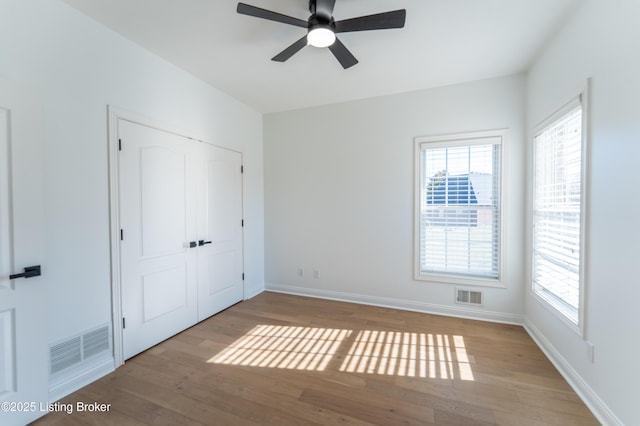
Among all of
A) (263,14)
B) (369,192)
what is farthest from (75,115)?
(369,192)

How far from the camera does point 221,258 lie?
359cm

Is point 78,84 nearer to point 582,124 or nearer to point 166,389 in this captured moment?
point 166,389

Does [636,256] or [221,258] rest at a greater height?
[636,256]

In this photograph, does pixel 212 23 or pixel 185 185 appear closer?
pixel 212 23

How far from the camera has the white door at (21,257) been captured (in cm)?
165

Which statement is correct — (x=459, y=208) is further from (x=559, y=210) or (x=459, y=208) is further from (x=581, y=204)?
(x=581, y=204)

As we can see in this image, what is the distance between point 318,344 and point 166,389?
4.43 ft

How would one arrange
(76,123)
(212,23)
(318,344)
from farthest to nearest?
(318,344), (212,23), (76,123)

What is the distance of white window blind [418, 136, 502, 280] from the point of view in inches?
127

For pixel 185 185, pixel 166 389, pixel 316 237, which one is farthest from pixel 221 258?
pixel 166 389

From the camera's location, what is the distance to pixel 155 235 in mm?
2707

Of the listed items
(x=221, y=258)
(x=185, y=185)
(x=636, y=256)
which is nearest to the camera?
(x=636, y=256)

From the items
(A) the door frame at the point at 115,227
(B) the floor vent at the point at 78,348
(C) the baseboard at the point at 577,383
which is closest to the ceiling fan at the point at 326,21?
(A) the door frame at the point at 115,227

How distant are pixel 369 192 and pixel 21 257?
3.37 metres
